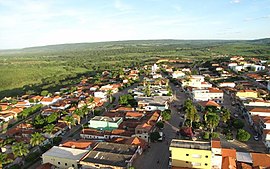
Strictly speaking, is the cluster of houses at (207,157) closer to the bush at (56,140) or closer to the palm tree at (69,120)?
the bush at (56,140)

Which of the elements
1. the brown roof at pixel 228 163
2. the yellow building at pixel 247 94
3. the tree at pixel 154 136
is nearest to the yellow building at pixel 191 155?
the brown roof at pixel 228 163

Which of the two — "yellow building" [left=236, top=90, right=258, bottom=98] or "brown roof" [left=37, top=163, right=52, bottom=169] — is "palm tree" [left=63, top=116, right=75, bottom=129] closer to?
"brown roof" [left=37, top=163, right=52, bottom=169]

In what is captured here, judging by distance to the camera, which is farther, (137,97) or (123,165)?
(137,97)

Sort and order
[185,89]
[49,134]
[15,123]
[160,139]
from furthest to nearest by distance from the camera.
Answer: [185,89]
[15,123]
[49,134]
[160,139]

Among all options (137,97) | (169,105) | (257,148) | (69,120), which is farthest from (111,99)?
(257,148)

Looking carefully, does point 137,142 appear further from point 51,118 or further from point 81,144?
point 51,118

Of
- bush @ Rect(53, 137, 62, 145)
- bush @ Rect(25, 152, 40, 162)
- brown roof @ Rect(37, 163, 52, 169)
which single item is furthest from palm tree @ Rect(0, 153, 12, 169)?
bush @ Rect(53, 137, 62, 145)

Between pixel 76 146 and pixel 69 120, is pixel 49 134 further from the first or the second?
pixel 76 146

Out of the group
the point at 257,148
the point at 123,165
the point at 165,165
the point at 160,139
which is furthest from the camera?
the point at 160,139
